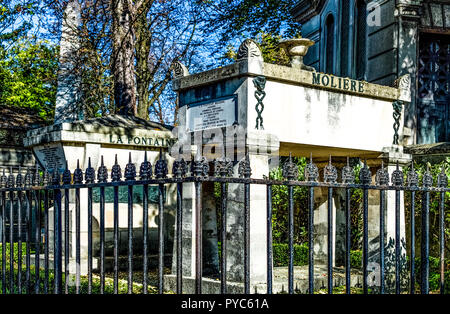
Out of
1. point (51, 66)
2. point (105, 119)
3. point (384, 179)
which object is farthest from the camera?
point (51, 66)

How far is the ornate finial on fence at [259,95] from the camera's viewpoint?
24.4 feet

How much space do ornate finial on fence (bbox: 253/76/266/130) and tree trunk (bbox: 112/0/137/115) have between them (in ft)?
30.4

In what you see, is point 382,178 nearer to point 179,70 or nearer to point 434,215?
point 179,70

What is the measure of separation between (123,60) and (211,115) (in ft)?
30.1

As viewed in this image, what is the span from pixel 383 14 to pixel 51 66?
19.4 m

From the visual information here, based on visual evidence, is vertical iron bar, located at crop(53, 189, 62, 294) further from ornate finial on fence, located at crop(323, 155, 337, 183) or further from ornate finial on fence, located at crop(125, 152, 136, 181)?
ornate finial on fence, located at crop(323, 155, 337, 183)

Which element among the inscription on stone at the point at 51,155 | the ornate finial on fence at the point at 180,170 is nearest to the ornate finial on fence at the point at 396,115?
the ornate finial on fence at the point at 180,170

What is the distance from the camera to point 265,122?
7.58 metres

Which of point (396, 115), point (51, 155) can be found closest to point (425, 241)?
point (396, 115)
